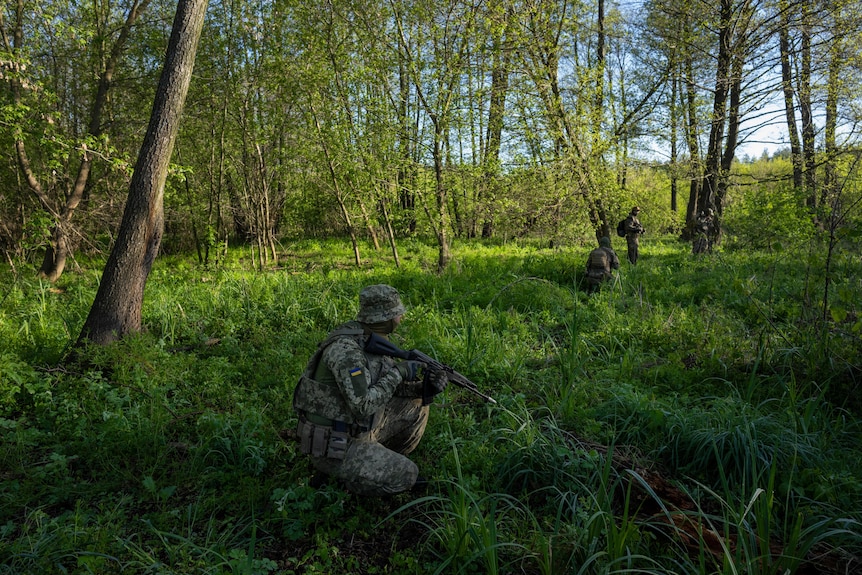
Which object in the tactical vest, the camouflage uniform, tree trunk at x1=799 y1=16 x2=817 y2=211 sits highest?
tree trunk at x1=799 y1=16 x2=817 y2=211

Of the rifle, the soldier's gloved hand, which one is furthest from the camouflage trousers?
the rifle

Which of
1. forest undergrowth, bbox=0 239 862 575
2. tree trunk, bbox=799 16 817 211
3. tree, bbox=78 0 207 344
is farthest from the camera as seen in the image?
tree trunk, bbox=799 16 817 211

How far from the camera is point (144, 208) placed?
17.8ft

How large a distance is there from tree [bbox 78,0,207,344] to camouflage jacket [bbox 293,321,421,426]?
3410 millimetres

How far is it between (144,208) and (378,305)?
3702 mm

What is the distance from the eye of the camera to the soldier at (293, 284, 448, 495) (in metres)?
2.96

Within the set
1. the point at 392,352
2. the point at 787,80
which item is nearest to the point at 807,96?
the point at 787,80

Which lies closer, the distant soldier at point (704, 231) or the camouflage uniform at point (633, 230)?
the camouflage uniform at point (633, 230)

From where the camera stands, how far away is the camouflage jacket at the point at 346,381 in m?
2.92

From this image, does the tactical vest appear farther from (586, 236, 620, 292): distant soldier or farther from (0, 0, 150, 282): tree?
(0, 0, 150, 282): tree

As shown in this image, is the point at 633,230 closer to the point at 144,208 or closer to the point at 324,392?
the point at 144,208

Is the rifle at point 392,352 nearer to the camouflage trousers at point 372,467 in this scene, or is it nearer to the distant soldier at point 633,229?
the camouflage trousers at point 372,467

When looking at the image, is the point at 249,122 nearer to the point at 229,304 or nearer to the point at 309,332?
the point at 229,304

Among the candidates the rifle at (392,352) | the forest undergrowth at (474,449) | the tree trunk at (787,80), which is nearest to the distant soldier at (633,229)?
the tree trunk at (787,80)
